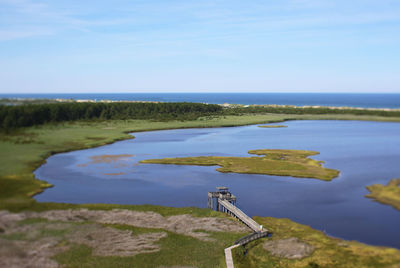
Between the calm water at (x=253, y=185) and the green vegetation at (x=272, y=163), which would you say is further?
the green vegetation at (x=272, y=163)

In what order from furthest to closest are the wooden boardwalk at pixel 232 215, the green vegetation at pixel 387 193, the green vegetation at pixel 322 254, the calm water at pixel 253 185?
the green vegetation at pixel 387 193 < the calm water at pixel 253 185 < the wooden boardwalk at pixel 232 215 < the green vegetation at pixel 322 254

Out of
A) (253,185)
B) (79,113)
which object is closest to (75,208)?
(253,185)

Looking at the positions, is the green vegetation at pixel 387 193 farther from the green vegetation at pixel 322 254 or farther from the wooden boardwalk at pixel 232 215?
the wooden boardwalk at pixel 232 215

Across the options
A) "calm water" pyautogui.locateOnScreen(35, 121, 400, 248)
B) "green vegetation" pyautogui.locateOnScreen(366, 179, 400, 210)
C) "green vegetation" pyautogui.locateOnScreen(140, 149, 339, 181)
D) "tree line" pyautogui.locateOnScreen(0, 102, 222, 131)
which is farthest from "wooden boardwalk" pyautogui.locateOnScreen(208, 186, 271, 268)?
"tree line" pyautogui.locateOnScreen(0, 102, 222, 131)

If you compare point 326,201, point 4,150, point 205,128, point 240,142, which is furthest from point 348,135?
point 4,150

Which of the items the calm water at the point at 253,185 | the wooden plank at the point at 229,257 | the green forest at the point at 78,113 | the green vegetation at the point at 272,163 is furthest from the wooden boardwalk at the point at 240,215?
the green forest at the point at 78,113

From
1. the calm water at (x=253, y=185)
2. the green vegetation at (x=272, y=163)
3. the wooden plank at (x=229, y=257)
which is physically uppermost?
the green vegetation at (x=272, y=163)

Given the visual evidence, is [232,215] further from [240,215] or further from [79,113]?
[79,113]

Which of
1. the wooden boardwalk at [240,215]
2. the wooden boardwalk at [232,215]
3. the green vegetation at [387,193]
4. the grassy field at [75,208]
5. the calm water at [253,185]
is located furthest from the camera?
the green vegetation at [387,193]
